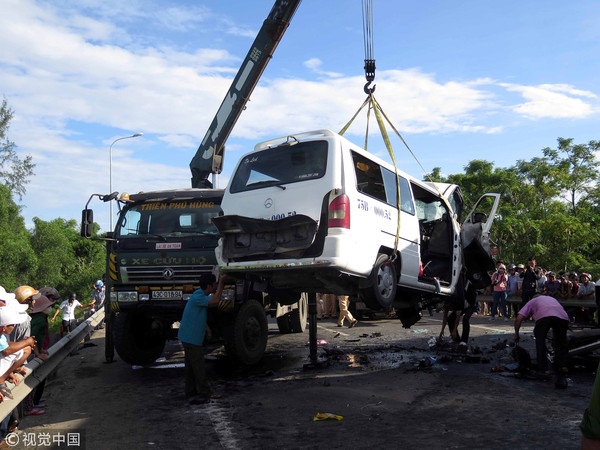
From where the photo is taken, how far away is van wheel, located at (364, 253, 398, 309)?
696 cm

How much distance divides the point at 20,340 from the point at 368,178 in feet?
15.0

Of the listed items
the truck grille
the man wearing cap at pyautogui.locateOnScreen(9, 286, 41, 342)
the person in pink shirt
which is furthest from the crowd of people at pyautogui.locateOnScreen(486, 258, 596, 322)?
the man wearing cap at pyautogui.locateOnScreen(9, 286, 41, 342)

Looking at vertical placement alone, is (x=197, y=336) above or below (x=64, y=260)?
below

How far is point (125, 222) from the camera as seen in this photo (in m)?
9.52

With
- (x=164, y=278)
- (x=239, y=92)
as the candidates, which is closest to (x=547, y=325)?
(x=164, y=278)

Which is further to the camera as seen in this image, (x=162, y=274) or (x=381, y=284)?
(x=162, y=274)

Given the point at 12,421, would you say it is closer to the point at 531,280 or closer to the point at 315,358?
the point at 315,358

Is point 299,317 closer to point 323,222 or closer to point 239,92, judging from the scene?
point 239,92

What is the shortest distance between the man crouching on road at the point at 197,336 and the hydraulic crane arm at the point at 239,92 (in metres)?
7.35

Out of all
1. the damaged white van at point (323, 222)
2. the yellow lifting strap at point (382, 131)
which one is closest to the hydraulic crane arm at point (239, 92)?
the yellow lifting strap at point (382, 131)

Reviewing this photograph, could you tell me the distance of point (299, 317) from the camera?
14250mm

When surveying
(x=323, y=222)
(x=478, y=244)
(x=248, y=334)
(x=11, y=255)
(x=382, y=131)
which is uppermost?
(x=382, y=131)

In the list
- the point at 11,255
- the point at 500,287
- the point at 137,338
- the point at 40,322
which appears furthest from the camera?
the point at 11,255

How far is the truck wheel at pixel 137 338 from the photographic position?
30.2ft
